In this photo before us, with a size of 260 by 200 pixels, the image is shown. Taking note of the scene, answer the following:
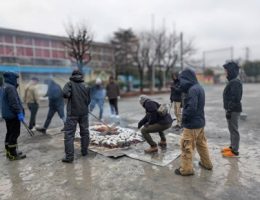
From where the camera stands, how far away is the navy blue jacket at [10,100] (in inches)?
186

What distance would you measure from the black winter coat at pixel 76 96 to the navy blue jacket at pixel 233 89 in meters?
2.72

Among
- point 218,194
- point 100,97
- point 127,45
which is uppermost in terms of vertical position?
point 127,45

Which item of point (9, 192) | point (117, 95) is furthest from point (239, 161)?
point (117, 95)

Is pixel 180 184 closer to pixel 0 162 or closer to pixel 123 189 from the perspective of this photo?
pixel 123 189

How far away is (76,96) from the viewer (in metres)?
4.73

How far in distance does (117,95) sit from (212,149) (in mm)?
4979

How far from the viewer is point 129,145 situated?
5.52 meters

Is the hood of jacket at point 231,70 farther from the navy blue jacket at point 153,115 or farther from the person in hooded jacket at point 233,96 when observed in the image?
the navy blue jacket at point 153,115

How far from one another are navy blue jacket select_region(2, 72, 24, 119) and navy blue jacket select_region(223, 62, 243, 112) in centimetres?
396

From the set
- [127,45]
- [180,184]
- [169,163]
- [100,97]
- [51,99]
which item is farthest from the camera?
[127,45]

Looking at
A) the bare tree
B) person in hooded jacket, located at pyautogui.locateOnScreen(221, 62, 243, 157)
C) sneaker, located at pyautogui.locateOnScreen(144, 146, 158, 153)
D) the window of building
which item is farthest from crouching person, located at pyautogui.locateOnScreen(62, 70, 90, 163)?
the window of building

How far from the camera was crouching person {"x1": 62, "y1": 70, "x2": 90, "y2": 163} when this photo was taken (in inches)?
183

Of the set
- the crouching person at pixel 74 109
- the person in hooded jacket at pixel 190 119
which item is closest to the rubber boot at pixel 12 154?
the crouching person at pixel 74 109

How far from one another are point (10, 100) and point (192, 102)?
11.0ft
